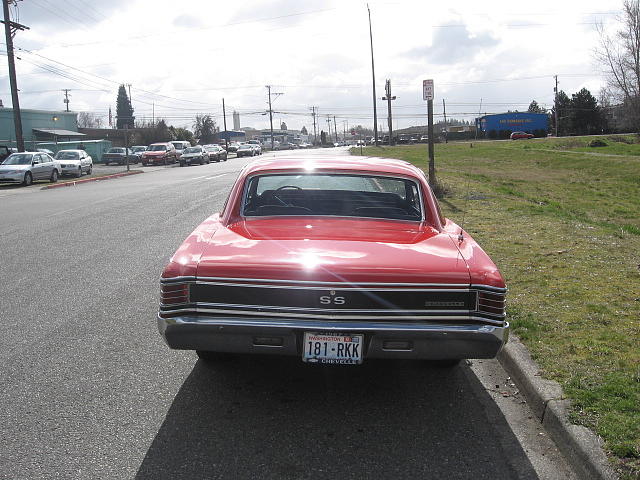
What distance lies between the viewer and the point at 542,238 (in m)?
9.11

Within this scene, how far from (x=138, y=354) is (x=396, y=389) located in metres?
2.03

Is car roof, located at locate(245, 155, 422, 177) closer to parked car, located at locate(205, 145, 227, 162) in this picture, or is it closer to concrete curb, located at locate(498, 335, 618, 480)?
concrete curb, located at locate(498, 335, 618, 480)

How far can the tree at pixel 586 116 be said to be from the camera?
282 feet

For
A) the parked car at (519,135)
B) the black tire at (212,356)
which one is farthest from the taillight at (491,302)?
the parked car at (519,135)

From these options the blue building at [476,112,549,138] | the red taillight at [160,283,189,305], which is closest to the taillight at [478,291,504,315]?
the red taillight at [160,283,189,305]

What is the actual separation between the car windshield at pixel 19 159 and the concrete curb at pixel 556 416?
2831 cm

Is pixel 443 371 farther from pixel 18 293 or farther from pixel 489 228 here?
pixel 489 228

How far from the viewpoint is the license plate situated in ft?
11.7

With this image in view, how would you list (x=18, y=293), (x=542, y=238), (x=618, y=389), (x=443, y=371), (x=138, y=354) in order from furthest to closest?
(x=542, y=238) → (x=18, y=293) → (x=138, y=354) → (x=443, y=371) → (x=618, y=389)

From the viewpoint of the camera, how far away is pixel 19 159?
2880cm

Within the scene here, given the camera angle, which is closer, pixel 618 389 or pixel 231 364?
pixel 618 389

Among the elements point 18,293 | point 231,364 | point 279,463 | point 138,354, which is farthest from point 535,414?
point 18,293

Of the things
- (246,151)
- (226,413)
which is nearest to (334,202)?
(226,413)

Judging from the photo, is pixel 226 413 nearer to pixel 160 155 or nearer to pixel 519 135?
pixel 160 155
